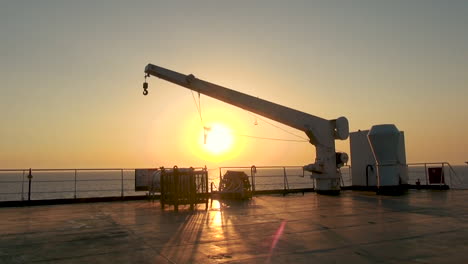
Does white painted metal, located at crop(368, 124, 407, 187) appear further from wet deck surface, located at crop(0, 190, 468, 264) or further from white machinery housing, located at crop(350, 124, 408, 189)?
wet deck surface, located at crop(0, 190, 468, 264)

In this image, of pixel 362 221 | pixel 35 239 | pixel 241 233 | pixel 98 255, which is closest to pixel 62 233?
pixel 35 239

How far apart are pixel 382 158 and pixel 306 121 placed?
510 centimetres

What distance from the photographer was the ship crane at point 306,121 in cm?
2366

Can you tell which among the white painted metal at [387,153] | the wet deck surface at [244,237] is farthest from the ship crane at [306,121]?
the wet deck surface at [244,237]

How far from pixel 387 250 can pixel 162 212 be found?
9918mm

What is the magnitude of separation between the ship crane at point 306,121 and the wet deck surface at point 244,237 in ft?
31.6

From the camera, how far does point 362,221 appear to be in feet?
39.2

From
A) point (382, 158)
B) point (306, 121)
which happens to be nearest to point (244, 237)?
point (306, 121)

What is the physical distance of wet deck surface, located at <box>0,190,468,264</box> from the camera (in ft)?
24.6

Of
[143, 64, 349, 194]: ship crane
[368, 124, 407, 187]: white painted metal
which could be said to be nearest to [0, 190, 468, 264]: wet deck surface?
[368, 124, 407, 187]: white painted metal

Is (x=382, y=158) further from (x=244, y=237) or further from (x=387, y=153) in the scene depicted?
(x=244, y=237)

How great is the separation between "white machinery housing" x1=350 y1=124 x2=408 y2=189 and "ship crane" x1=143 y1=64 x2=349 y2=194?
203cm

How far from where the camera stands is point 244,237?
9.54 m

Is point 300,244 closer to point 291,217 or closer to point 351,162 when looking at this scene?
point 291,217
